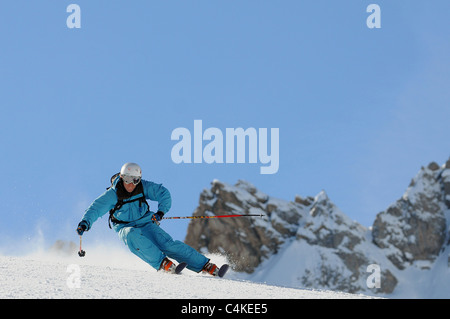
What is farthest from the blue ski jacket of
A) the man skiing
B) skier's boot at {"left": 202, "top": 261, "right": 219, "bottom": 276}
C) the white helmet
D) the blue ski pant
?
skier's boot at {"left": 202, "top": 261, "right": 219, "bottom": 276}

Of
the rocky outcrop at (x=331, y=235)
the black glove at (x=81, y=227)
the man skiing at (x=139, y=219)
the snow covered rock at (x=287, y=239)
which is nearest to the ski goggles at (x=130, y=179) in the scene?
the man skiing at (x=139, y=219)

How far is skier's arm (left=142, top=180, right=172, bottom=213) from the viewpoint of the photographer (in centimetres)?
1066

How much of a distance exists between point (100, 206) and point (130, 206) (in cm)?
57

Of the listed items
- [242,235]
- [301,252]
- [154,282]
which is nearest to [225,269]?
[154,282]

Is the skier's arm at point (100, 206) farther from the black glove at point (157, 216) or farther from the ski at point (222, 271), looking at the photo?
the ski at point (222, 271)

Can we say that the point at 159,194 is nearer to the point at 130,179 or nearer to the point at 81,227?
the point at 130,179

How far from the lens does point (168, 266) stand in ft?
31.6

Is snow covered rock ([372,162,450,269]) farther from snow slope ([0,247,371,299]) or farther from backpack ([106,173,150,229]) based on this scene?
snow slope ([0,247,371,299])

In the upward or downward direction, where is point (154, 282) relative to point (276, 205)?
upward

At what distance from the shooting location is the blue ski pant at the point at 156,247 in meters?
9.84

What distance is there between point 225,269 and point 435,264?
16016 centimetres
